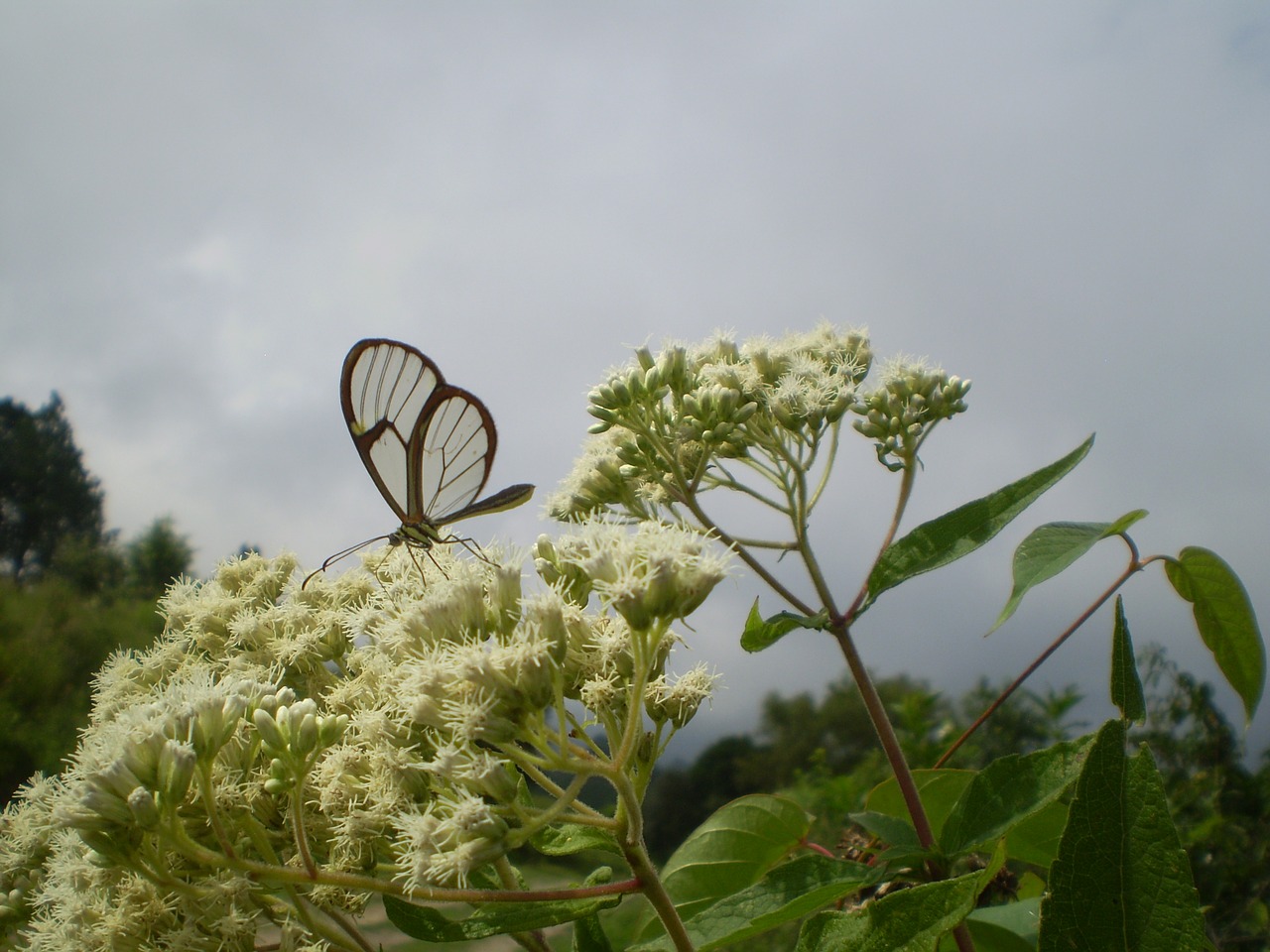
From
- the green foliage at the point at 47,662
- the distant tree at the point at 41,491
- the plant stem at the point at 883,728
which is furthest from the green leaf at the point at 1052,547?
the distant tree at the point at 41,491

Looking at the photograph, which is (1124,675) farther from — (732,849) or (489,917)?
(489,917)

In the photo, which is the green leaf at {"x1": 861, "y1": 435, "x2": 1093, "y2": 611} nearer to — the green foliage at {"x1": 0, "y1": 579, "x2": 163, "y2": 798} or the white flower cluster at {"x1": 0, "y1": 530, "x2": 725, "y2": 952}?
the white flower cluster at {"x1": 0, "y1": 530, "x2": 725, "y2": 952}

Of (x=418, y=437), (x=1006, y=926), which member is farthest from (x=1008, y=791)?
(x=418, y=437)

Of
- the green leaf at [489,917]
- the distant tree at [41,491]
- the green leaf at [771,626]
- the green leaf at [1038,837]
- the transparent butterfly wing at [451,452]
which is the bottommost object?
the green leaf at [1038,837]

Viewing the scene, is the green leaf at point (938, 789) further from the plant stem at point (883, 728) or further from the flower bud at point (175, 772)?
the flower bud at point (175, 772)

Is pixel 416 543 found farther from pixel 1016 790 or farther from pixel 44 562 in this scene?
pixel 44 562

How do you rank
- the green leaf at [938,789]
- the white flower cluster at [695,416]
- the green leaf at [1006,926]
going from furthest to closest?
the white flower cluster at [695,416] → the green leaf at [938,789] → the green leaf at [1006,926]

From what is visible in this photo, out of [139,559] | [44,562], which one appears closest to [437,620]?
[139,559]
